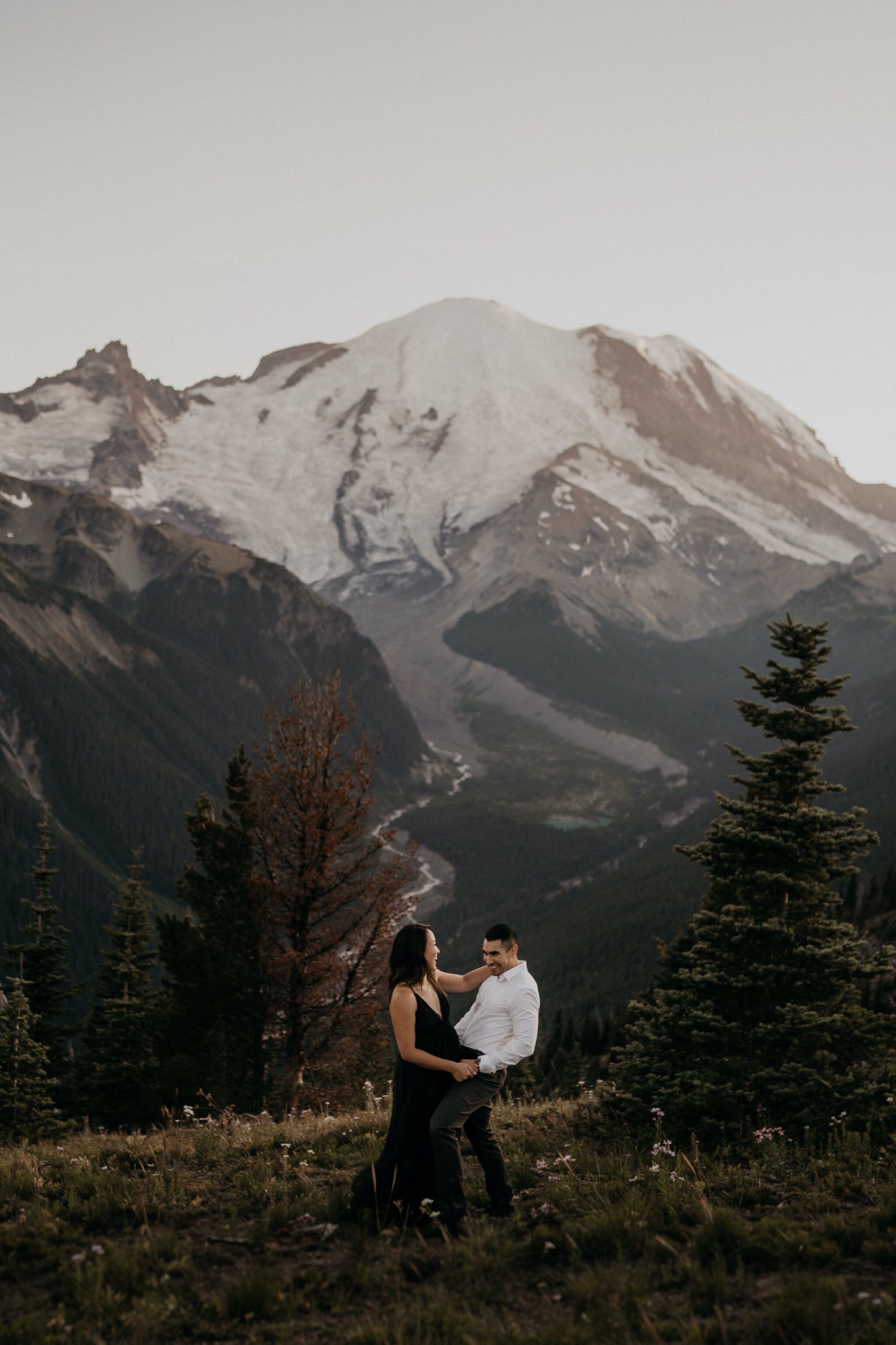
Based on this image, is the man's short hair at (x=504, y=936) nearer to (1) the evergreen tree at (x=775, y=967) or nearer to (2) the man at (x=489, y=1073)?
(2) the man at (x=489, y=1073)

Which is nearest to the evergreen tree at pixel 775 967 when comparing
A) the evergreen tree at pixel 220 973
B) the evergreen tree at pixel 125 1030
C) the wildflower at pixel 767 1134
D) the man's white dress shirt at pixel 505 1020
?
the wildflower at pixel 767 1134

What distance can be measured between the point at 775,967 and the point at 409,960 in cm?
929

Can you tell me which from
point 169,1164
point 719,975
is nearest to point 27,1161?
point 169,1164

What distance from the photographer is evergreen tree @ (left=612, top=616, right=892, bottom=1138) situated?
16500 millimetres

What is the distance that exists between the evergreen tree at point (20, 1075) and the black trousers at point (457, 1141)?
29.7m

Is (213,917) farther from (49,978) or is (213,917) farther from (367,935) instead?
(49,978)

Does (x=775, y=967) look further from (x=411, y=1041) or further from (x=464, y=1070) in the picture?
(x=411, y=1041)

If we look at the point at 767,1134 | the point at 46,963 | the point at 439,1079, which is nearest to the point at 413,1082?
the point at 439,1079

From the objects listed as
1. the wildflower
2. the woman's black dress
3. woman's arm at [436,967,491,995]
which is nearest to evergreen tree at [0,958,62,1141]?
the wildflower

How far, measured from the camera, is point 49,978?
2021 inches

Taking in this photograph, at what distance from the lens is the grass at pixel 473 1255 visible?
349 inches

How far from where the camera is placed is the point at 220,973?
1428 inches

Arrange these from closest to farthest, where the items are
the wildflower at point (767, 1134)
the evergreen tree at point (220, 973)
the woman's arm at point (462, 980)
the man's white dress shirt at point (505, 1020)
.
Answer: the man's white dress shirt at point (505, 1020)
the woman's arm at point (462, 980)
the wildflower at point (767, 1134)
the evergreen tree at point (220, 973)

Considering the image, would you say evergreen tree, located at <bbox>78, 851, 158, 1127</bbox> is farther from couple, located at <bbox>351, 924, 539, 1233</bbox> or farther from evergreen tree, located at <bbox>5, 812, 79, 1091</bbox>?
couple, located at <bbox>351, 924, 539, 1233</bbox>
